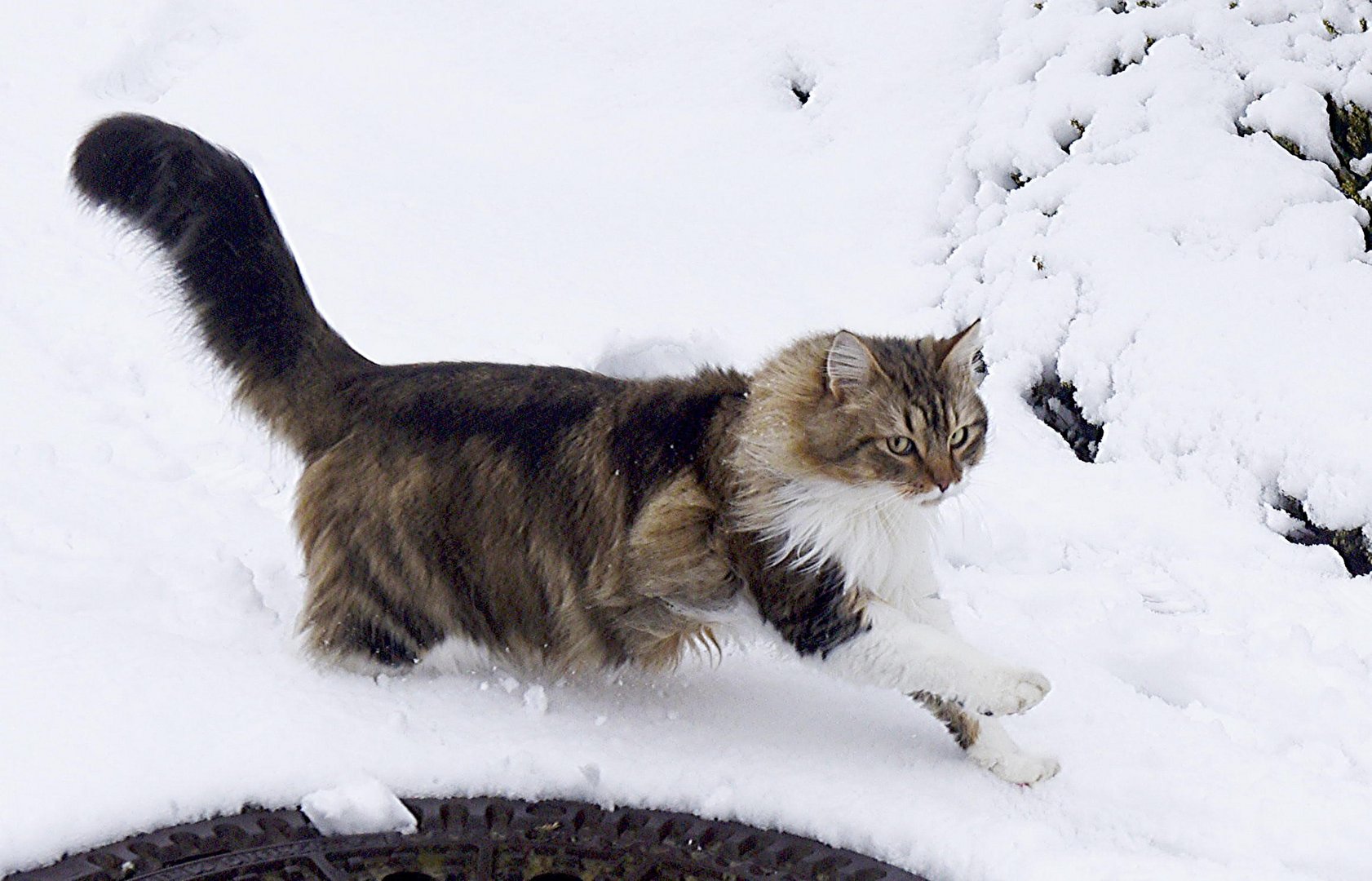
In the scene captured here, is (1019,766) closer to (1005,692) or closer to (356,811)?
(1005,692)

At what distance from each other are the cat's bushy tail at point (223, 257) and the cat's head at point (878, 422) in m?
1.12

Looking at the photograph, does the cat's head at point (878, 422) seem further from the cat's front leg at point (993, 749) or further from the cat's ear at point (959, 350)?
the cat's front leg at point (993, 749)

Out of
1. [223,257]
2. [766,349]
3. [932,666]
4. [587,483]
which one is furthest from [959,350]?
[766,349]

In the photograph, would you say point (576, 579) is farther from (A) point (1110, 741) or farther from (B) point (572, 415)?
(A) point (1110, 741)

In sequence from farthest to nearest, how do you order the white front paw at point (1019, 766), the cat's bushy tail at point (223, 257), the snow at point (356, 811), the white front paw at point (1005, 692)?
the cat's bushy tail at point (223, 257)
the white front paw at point (1019, 766)
the white front paw at point (1005, 692)
the snow at point (356, 811)

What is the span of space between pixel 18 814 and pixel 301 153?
4.13 meters

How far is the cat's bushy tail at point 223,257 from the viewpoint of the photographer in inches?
123

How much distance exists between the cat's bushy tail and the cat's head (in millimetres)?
1117

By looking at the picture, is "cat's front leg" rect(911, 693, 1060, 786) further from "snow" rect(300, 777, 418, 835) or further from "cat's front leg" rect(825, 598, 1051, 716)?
"snow" rect(300, 777, 418, 835)

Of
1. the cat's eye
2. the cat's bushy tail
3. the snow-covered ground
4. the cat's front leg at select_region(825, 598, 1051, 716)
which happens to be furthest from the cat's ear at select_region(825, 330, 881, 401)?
the cat's bushy tail

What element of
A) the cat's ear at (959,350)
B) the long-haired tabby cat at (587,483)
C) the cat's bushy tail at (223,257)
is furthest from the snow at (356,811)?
the cat's ear at (959,350)

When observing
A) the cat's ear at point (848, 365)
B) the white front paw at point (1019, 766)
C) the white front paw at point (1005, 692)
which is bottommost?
the white front paw at point (1019, 766)

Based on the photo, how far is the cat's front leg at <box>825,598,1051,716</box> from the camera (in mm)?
2742

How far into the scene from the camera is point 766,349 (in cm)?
489
